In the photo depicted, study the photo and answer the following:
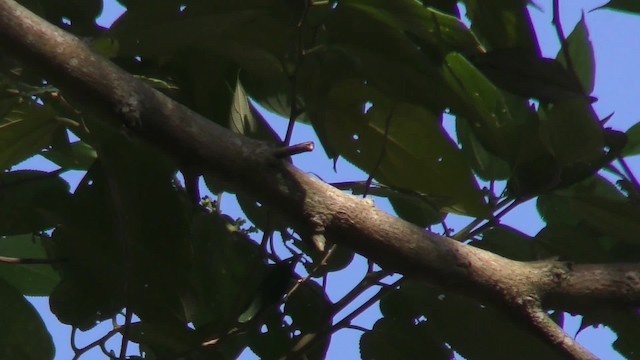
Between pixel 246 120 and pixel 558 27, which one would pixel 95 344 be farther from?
pixel 558 27

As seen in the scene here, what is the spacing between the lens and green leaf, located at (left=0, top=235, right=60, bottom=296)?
3.84 feet

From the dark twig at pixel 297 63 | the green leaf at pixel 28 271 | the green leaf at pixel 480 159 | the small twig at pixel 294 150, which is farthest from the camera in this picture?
the green leaf at pixel 28 271

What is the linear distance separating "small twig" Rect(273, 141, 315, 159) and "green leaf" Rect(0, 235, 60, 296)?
517 mm

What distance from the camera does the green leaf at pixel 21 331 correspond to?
1.02 m

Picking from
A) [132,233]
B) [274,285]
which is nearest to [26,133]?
[132,233]

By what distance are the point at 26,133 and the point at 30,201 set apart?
87mm

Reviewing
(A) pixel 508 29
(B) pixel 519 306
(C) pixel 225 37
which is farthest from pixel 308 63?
(B) pixel 519 306

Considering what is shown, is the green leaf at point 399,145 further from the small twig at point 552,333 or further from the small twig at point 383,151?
the small twig at point 552,333

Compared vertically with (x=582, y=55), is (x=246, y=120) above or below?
below

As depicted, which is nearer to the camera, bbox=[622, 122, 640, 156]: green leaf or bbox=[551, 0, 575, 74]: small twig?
bbox=[551, 0, 575, 74]: small twig

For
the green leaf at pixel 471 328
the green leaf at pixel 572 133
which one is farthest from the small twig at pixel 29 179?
the green leaf at pixel 572 133

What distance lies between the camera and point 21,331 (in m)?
1.03

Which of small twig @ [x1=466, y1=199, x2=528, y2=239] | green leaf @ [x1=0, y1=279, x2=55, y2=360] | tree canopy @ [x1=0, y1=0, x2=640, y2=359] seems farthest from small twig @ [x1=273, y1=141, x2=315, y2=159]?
green leaf @ [x1=0, y1=279, x2=55, y2=360]

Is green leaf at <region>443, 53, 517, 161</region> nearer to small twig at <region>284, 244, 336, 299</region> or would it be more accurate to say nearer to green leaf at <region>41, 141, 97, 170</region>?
small twig at <region>284, 244, 336, 299</region>
